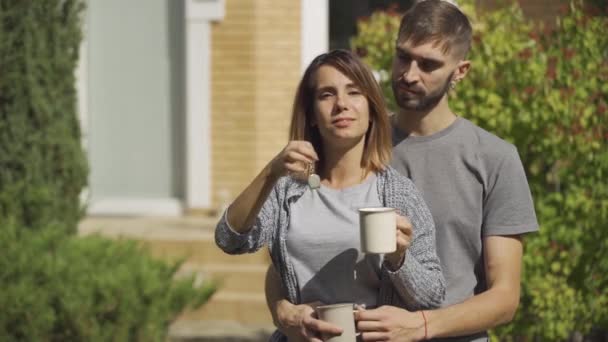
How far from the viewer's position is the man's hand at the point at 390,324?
120 inches

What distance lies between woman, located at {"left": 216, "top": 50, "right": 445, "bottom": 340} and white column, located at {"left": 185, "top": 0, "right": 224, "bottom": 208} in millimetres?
7640

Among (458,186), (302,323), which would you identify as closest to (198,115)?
(458,186)

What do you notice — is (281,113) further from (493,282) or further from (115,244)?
(493,282)

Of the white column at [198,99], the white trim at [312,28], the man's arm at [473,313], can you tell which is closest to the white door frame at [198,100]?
the white column at [198,99]

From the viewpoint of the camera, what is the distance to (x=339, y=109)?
3.20m

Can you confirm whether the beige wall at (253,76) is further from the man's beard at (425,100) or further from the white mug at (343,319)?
the white mug at (343,319)

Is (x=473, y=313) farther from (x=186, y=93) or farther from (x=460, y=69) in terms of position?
(x=186, y=93)

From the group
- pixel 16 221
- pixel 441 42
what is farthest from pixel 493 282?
pixel 16 221

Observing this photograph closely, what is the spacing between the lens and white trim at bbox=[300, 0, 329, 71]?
35.7 ft

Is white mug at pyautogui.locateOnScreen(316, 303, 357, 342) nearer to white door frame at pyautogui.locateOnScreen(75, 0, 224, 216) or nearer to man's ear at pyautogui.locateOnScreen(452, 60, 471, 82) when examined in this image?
man's ear at pyautogui.locateOnScreen(452, 60, 471, 82)

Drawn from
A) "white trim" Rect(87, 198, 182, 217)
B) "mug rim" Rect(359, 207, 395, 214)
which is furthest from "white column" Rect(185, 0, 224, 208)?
"mug rim" Rect(359, 207, 395, 214)

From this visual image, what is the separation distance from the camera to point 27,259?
716 centimetres

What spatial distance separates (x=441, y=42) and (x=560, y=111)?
3158 millimetres

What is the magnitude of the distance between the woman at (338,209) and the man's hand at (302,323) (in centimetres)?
4
